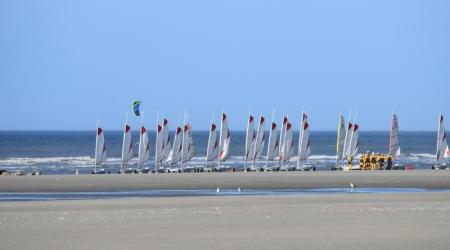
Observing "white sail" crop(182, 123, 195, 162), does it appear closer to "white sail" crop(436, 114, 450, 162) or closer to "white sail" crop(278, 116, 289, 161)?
"white sail" crop(278, 116, 289, 161)

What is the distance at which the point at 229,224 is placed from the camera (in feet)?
82.0

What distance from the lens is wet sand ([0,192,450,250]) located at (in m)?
21.4

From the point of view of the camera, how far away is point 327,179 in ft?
162

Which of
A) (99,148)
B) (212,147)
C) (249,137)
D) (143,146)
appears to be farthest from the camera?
(249,137)

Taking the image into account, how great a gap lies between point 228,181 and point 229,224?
2322 centimetres

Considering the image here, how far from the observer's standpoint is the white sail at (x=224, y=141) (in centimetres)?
6719

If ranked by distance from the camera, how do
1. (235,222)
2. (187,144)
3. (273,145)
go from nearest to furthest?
1. (235,222)
2. (187,144)
3. (273,145)

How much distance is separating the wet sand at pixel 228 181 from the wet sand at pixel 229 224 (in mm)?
10081

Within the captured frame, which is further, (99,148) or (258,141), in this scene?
(258,141)

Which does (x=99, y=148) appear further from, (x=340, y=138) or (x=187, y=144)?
(x=340, y=138)

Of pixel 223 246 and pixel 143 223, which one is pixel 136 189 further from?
pixel 223 246

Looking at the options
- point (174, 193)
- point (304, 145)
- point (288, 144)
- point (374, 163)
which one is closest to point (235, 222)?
point (174, 193)

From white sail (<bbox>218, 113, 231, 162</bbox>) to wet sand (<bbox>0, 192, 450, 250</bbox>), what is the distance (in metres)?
33.0

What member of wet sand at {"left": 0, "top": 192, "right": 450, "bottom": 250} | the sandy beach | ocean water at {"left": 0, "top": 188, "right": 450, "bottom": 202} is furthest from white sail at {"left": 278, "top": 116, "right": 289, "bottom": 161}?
wet sand at {"left": 0, "top": 192, "right": 450, "bottom": 250}
